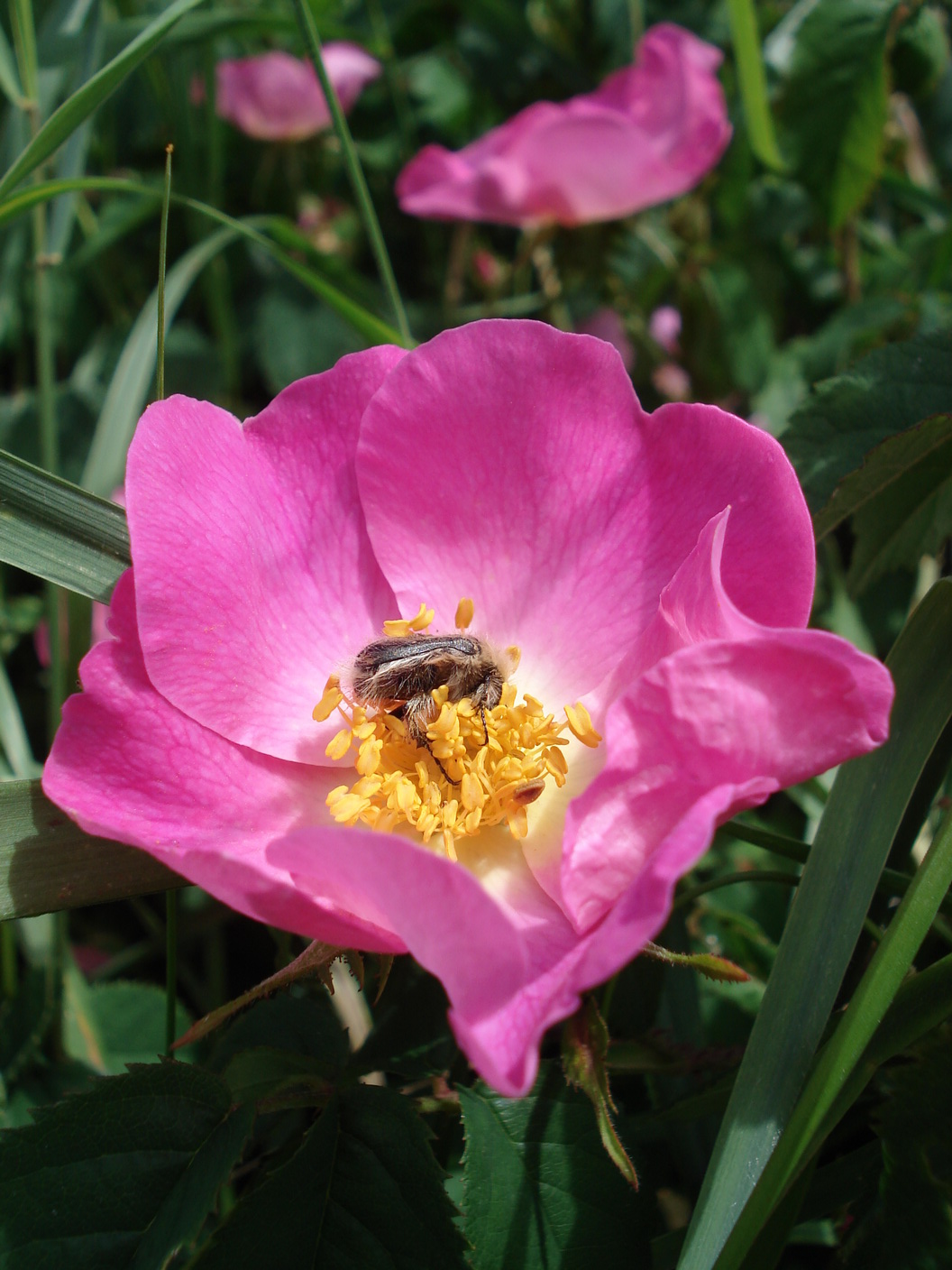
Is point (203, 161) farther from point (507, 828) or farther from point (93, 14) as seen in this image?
point (507, 828)

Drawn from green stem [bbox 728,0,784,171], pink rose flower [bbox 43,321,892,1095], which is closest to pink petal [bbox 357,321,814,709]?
pink rose flower [bbox 43,321,892,1095]

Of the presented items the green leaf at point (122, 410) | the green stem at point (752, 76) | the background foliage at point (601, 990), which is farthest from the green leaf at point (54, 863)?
the green stem at point (752, 76)

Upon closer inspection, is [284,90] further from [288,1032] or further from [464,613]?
[288,1032]

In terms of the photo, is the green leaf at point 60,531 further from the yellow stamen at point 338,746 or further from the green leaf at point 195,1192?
the green leaf at point 195,1192

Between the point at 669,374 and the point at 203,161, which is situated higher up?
the point at 203,161

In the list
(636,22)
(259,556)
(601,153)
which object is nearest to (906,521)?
(259,556)

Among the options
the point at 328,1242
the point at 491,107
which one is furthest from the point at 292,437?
the point at 491,107

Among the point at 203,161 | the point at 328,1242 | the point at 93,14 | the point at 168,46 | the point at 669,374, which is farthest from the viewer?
the point at 669,374
